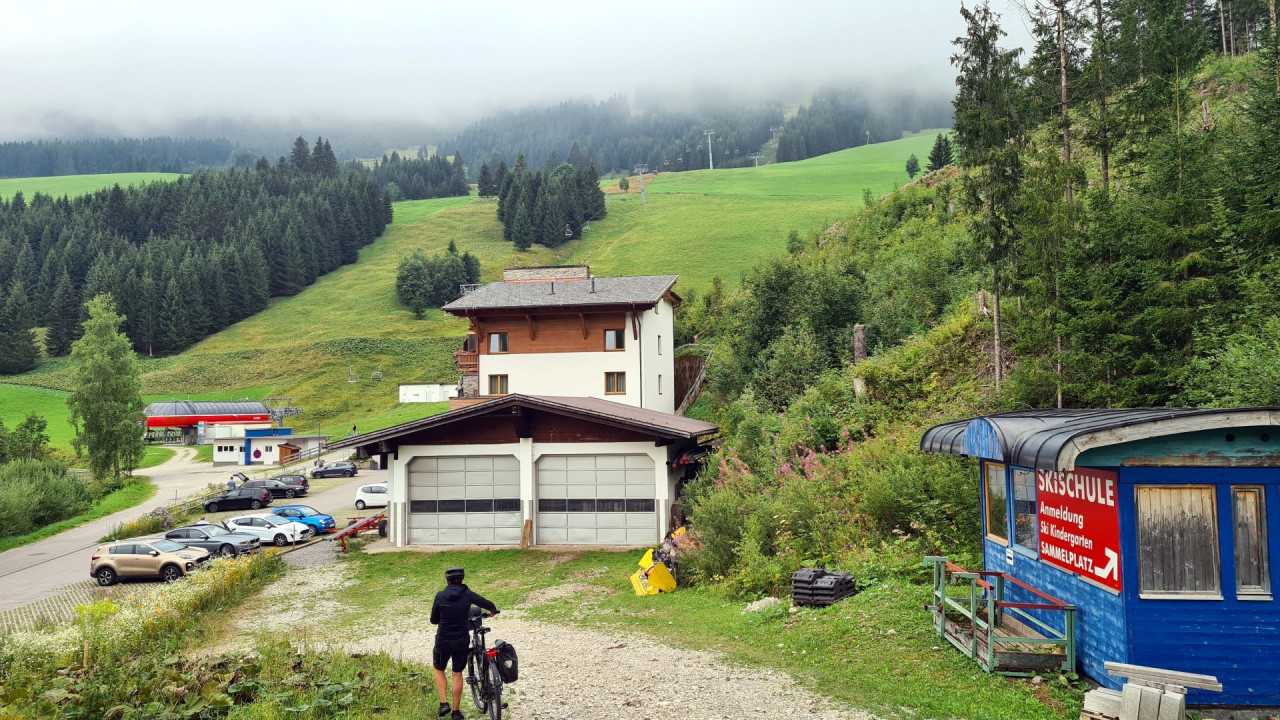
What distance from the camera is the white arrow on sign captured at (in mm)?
8891

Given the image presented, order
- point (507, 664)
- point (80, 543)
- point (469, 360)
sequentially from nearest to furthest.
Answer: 1. point (507, 664)
2. point (80, 543)
3. point (469, 360)

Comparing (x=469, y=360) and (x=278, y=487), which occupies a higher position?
(x=469, y=360)

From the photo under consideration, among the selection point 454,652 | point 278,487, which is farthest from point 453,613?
point 278,487

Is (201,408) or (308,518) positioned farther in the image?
(201,408)

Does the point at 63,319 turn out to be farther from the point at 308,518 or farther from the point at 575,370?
the point at 575,370

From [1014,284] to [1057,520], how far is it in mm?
10554

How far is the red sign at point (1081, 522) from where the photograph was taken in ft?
29.6

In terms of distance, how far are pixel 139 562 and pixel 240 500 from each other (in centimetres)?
1686

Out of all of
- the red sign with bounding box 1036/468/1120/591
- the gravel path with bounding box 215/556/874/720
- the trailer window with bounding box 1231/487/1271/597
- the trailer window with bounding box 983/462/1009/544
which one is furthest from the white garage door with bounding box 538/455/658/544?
the trailer window with bounding box 1231/487/1271/597

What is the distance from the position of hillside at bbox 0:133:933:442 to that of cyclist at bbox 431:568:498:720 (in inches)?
2202

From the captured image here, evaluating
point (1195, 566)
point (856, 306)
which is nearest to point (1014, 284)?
point (1195, 566)

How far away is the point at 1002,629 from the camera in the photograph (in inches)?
479

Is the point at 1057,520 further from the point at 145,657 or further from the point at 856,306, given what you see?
the point at 856,306

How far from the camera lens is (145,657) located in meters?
13.3
